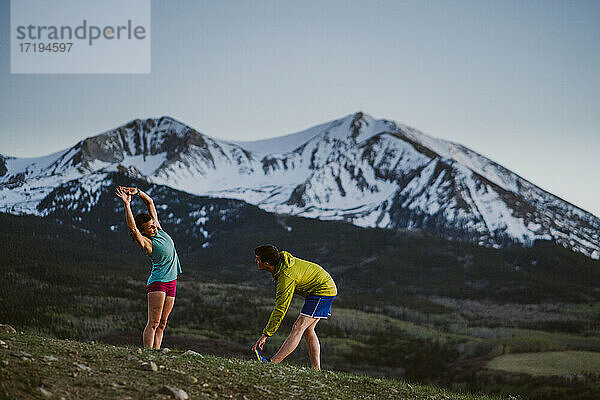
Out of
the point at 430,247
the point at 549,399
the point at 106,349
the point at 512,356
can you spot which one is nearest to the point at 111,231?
the point at 430,247

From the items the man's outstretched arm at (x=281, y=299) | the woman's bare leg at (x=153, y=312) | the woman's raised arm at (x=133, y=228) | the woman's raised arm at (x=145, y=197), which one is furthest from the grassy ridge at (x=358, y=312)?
the woman's raised arm at (x=133, y=228)

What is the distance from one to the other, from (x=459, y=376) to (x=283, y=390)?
113ft

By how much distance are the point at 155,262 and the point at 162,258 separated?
15cm

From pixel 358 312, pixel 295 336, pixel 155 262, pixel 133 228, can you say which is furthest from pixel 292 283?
pixel 358 312

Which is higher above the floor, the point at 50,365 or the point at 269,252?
the point at 269,252

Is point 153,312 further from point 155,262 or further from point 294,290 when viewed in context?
point 294,290

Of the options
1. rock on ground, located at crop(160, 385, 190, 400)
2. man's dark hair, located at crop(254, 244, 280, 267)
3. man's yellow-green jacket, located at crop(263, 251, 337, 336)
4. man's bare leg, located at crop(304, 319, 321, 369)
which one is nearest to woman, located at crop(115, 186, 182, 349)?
man's dark hair, located at crop(254, 244, 280, 267)

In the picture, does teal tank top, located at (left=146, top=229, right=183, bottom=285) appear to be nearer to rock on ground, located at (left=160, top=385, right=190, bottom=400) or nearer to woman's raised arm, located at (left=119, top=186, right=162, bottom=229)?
woman's raised arm, located at (left=119, top=186, right=162, bottom=229)

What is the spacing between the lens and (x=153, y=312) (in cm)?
1283

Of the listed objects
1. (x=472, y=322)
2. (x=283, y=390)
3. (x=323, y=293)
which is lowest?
(x=472, y=322)

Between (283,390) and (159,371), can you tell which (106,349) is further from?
(283,390)

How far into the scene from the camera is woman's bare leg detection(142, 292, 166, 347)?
12.7 meters

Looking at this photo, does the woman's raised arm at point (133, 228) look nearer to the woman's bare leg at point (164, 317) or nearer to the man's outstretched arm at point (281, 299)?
the woman's bare leg at point (164, 317)

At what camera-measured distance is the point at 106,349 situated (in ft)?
39.4
